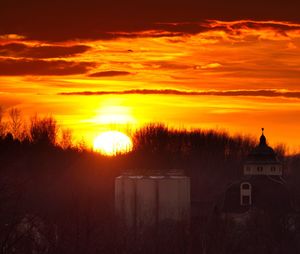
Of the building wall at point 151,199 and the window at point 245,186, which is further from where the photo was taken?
the window at point 245,186

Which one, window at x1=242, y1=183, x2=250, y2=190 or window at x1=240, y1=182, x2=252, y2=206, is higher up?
window at x1=242, y1=183, x2=250, y2=190

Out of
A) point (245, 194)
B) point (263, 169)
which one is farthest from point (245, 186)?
point (263, 169)

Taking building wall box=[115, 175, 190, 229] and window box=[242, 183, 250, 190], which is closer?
building wall box=[115, 175, 190, 229]

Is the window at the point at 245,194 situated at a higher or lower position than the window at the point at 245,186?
lower

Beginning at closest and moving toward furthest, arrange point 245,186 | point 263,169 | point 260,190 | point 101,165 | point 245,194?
point 245,194 → point 260,190 → point 245,186 → point 263,169 → point 101,165

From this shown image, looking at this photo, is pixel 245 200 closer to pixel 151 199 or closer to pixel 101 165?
pixel 151 199

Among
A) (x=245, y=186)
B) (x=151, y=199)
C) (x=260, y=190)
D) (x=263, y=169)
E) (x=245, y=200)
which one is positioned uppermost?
(x=263, y=169)

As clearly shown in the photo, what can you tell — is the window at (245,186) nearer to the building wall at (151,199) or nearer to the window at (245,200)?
the window at (245,200)

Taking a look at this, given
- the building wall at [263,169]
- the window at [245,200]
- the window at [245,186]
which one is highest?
the building wall at [263,169]

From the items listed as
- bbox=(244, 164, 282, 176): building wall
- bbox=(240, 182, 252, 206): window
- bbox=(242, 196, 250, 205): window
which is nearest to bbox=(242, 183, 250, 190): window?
bbox=(240, 182, 252, 206): window

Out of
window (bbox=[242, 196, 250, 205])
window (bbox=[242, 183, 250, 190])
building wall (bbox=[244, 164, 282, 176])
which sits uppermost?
building wall (bbox=[244, 164, 282, 176])

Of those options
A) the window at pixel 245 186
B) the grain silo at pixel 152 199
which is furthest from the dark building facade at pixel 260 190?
the grain silo at pixel 152 199

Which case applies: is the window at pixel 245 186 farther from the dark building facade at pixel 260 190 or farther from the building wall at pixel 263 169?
the building wall at pixel 263 169

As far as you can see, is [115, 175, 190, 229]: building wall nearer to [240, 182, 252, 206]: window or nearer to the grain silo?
the grain silo
